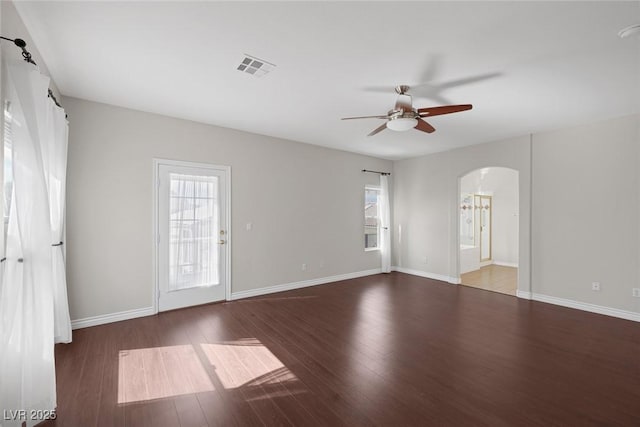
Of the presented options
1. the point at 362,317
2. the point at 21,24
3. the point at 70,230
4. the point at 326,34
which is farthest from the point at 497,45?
the point at 70,230

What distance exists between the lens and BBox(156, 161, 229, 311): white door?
3.91 meters

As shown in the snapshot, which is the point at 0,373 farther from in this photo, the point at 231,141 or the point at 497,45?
the point at 497,45

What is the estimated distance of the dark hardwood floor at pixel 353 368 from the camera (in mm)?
1966

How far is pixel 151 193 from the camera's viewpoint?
381 centimetres

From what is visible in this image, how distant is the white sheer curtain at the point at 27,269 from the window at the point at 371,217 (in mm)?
5449

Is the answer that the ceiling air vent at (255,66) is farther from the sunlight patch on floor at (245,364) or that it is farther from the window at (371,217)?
the window at (371,217)

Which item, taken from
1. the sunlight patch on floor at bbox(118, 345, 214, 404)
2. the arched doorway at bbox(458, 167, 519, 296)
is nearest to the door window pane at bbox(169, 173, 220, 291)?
the sunlight patch on floor at bbox(118, 345, 214, 404)

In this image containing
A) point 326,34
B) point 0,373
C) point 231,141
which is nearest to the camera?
point 0,373

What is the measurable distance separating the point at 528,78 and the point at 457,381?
2.98 m

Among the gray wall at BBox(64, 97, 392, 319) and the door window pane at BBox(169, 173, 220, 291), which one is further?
the door window pane at BBox(169, 173, 220, 291)

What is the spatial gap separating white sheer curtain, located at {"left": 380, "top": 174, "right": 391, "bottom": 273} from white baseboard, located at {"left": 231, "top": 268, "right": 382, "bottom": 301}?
0.85 feet

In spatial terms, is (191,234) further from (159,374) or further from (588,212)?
(588,212)

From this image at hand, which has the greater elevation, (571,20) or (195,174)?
(571,20)

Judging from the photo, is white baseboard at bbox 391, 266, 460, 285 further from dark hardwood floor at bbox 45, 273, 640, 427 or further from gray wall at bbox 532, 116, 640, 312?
dark hardwood floor at bbox 45, 273, 640, 427
